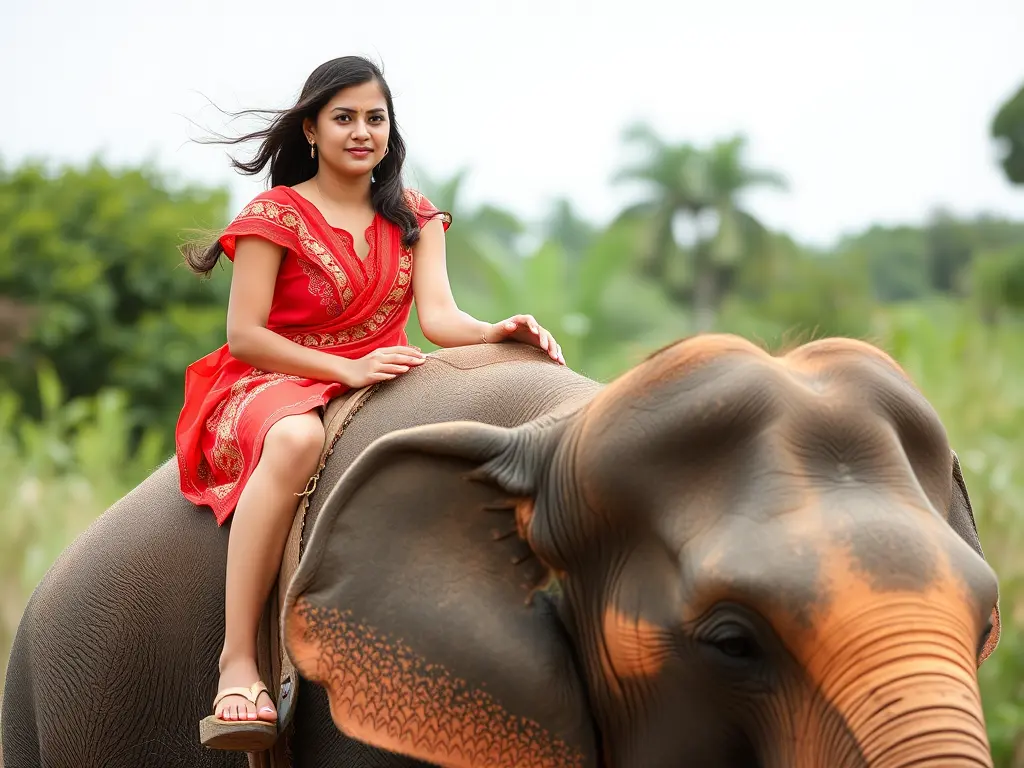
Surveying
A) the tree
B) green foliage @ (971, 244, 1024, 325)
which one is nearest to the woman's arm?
green foliage @ (971, 244, 1024, 325)

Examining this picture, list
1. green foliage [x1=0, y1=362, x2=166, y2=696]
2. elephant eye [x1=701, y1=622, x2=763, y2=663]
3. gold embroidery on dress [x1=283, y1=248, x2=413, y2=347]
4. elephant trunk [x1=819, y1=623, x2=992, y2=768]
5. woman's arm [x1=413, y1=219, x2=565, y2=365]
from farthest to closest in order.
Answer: green foliage [x1=0, y1=362, x2=166, y2=696]
woman's arm [x1=413, y1=219, x2=565, y2=365]
gold embroidery on dress [x1=283, y1=248, x2=413, y2=347]
elephant eye [x1=701, y1=622, x2=763, y2=663]
elephant trunk [x1=819, y1=623, x2=992, y2=768]

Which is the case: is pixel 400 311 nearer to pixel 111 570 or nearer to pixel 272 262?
pixel 272 262

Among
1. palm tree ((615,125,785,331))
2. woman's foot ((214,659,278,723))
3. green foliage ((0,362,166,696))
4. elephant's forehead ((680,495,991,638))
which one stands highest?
elephant's forehead ((680,495,991,638))

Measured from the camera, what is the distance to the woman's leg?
3.33 meters

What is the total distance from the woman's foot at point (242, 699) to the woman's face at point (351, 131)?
1279 mm

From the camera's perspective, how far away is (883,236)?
276 ft

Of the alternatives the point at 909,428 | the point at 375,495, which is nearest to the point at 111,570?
the point at 375,495

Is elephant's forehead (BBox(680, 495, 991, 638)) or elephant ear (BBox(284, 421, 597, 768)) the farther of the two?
elephant ear (BBox(284, 421, 597, 768))

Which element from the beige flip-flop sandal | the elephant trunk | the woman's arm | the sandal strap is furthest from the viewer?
the woman's arm

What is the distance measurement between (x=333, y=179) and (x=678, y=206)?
54.2 meters

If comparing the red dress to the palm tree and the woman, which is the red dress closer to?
the woman

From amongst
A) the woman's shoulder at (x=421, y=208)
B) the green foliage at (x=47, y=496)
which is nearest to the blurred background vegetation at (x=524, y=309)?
the green foliage at (x=47, y=496)

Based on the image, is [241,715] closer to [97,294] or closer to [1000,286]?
[1000,286]

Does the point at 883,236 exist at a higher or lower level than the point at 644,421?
lower
